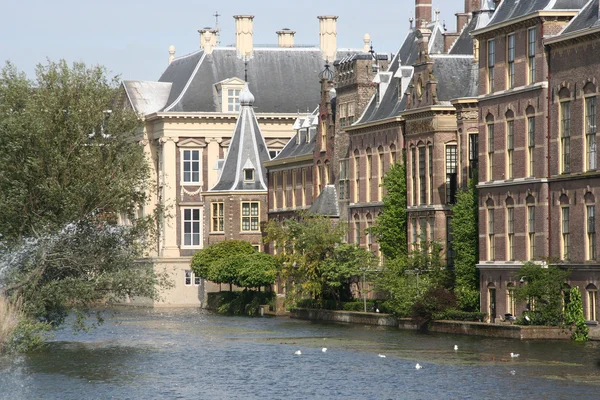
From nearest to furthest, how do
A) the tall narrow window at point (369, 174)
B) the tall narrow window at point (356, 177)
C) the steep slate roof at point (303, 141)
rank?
the tall narrow window at point (369, 174)
the tall narrow window at point (356, 177)
the steep slate roof at point (303, 141)

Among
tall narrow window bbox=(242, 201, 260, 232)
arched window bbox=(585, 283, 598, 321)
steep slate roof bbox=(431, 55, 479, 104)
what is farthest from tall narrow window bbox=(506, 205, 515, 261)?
tall narrow window bbox=(242, 201, 260, 232)

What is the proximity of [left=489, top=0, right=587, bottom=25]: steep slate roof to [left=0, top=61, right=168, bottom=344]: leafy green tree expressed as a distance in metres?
15.6

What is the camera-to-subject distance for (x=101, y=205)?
57.8 meters

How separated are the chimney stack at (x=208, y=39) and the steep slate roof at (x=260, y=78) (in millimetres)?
462

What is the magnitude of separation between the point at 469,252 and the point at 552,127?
9.31m

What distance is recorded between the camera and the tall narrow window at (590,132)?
188 feet

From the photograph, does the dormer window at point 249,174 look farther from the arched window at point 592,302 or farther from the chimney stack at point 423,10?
the arched window at point 592,302

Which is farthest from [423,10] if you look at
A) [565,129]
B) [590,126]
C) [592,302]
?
[592,302]

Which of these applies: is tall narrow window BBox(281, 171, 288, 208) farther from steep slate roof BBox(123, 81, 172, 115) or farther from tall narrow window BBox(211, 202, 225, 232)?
steep slate roof BBox(123, 81, 172, 115)

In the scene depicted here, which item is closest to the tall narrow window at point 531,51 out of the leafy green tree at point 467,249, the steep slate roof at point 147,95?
the leafy green tree at point 467,249

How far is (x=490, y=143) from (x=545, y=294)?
27.9ft

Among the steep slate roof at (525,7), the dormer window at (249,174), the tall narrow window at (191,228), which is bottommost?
the tall narrow window at (191,228)

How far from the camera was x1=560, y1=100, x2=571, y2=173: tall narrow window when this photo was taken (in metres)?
59.0

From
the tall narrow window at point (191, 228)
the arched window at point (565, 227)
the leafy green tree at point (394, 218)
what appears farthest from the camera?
the tall narrow window at point (191, 228)
